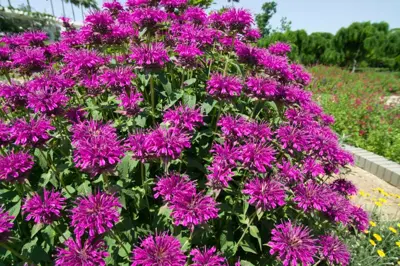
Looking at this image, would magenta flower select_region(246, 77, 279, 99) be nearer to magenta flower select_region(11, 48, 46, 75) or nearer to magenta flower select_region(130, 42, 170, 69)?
magenta flower select_region(130, 42, 170, 69)

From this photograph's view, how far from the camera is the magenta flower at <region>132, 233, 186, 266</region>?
53.6 inches

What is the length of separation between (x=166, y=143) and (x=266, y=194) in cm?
62

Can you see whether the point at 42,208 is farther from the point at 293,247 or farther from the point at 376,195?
the point at 376,195

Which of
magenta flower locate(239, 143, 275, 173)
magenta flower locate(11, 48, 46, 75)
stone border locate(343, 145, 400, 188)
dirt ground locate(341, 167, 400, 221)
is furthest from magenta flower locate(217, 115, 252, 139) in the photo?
stone border locate(343, 145, 400, 188)

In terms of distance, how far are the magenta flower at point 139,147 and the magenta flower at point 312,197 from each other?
954 millimetres

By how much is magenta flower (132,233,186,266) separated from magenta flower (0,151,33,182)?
2.72 feet

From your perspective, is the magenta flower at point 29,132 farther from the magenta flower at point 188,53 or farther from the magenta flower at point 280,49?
the magenta flower at point 280,49

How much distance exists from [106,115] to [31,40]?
1.17 meters

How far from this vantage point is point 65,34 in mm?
3205

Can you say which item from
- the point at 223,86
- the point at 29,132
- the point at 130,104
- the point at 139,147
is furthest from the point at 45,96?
the point at 223,86

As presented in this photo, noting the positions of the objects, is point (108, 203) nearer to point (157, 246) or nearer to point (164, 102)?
point (157, 246)

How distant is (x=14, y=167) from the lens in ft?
5.39

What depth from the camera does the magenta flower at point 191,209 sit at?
1.49 metres

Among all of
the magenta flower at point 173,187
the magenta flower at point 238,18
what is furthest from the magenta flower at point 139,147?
the magenta flower at point 238,18
